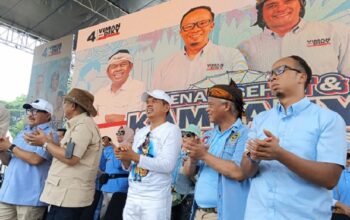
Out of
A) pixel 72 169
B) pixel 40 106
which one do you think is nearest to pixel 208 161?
pixel 72 169

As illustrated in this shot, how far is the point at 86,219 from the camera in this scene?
2906 millimetres

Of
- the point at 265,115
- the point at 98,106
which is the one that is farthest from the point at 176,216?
the point at 98,106

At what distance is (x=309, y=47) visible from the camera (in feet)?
10.6

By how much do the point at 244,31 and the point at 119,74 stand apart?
2.07m

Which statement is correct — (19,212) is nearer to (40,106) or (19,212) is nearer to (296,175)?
(40,106)

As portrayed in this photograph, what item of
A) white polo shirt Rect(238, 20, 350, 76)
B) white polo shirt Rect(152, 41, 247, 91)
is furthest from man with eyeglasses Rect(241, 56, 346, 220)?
white polo shirt Rect(152, 41, 247, 91)

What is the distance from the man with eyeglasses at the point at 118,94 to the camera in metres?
4.72

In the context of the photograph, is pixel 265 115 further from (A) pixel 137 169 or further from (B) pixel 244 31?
(B) pixel 244 31

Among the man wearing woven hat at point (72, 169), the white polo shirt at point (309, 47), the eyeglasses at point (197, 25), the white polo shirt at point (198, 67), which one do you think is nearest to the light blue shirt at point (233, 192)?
the man wearing woven hat at point (72, 169)

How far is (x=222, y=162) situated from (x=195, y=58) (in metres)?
2.67

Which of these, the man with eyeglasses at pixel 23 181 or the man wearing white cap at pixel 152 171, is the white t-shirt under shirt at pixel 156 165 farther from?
the man with eyeglasses at pixel 23 181

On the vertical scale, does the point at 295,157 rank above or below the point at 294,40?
below

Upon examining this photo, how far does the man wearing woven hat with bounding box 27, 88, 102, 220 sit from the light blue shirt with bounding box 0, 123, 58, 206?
0.81 feet

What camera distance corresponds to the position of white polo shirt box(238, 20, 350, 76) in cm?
302
